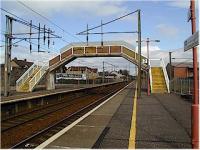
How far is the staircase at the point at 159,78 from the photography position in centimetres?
4075

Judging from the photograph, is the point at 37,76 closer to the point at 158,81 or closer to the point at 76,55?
the point at 76,55

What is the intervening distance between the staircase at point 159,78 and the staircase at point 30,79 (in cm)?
1543

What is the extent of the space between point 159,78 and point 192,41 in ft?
122

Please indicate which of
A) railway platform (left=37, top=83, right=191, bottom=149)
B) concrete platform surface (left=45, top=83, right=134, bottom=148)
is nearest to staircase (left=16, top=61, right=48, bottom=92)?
railway platform (left=37, top=83, right=191, bottom=149)

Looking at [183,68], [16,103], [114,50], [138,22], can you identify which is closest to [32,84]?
[114,50]

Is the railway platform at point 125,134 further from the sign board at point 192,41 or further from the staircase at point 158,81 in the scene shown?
the staircase at point 158,81

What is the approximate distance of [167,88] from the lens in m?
40.3

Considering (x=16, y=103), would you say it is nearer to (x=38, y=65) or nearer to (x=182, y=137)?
(x=182, y=137)

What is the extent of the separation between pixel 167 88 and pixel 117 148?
32.2 metres

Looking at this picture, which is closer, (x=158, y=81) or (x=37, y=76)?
(x=158, y=81)

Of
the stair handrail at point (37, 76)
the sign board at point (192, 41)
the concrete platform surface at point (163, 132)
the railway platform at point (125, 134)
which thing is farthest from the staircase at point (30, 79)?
the sign board at point (192, 41)

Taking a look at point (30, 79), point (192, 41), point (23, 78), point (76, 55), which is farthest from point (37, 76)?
point (192, 41)

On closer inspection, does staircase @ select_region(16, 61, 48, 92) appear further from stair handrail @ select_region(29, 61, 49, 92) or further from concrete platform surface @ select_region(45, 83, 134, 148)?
concrete platform surface @ select_region(45, 83, 134, 148)

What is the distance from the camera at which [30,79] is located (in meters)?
48.5
